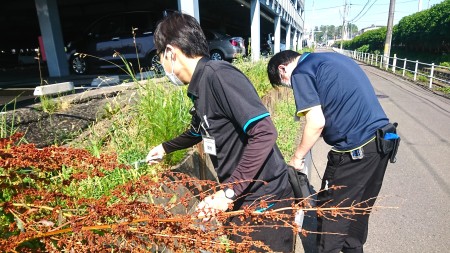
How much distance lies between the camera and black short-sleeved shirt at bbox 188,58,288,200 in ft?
4.55

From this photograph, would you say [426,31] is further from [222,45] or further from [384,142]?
[384,142]

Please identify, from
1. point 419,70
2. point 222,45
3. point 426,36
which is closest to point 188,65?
point 222,45

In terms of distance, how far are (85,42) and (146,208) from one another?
430 inches

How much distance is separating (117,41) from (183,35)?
928cm

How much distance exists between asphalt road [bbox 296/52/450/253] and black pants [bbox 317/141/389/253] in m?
0.20

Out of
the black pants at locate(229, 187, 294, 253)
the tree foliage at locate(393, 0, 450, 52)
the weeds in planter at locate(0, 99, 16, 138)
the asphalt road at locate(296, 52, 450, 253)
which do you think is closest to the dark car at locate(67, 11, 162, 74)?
the asphalt road at locate(296, 52, 450, 253)

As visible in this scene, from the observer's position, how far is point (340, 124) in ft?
7.20

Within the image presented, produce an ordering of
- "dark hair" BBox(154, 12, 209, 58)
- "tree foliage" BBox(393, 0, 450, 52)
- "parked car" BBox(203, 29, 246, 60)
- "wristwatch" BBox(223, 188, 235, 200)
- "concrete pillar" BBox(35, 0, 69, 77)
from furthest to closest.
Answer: "tree foliage" BBox(393, 0, 450, 52) < "parked car" BBox(203, 29, 246, 60) < "concrete pillar" BBox(35, 0, 69, 77) < "dark hair" BBox(154, 12, 209, 58) < "wristwatch" BBox(223, 188, 235, 200)

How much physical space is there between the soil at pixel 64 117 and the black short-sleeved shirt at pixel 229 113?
144 centimetres

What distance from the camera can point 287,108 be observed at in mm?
7668

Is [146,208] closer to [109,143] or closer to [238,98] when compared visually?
[238,98]

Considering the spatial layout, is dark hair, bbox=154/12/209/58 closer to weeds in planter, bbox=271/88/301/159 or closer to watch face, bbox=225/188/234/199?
watch face, bbox=225/188/234/199

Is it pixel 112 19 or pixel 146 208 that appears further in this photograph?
pixel 112 19

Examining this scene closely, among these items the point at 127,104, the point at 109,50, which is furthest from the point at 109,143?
the point at 109,50
